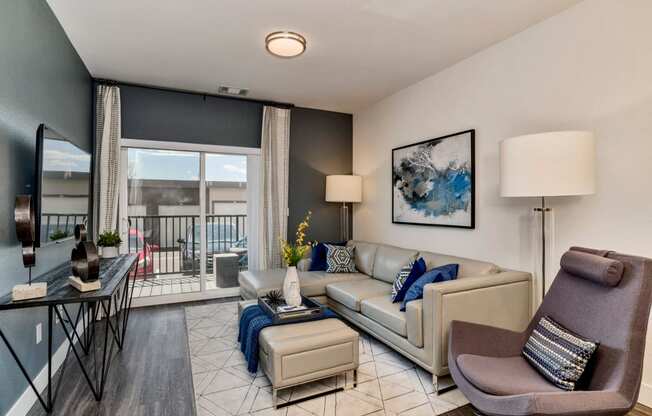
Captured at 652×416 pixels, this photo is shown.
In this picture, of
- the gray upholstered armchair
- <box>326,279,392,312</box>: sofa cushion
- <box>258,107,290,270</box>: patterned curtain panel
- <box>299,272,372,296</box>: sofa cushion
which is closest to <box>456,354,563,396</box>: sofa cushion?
the gray upholstered armchair

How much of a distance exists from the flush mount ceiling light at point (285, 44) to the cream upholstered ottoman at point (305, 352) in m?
2.31

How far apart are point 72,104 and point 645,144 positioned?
453 centimetres

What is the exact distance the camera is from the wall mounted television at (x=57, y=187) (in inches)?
84.1

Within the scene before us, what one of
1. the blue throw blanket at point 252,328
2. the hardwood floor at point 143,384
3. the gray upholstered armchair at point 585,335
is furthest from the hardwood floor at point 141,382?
the gray upholstered armchair at point 585,335

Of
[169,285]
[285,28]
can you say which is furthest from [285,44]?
[169,285]

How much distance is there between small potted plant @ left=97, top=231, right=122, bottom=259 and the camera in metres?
3.50

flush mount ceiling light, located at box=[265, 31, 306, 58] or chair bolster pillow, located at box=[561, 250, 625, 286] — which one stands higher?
flush mount ceiling light, located at box=[265, 31, 306, 58]

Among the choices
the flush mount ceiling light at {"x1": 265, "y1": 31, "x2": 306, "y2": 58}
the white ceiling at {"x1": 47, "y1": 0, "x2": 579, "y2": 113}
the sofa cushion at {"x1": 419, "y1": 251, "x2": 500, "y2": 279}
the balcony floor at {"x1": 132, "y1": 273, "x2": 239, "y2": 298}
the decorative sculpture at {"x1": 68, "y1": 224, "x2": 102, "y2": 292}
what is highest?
the white ceiling at {"x1": 47, "y1": 0, "x2": 579, "y2": 113}

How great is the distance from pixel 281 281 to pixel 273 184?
1.61 m

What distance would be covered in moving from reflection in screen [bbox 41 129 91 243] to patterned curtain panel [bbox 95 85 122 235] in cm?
73

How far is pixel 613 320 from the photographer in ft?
5.53

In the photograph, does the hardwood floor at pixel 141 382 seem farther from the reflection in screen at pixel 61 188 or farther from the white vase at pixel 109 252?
the reflection in screen at pixel 61 188

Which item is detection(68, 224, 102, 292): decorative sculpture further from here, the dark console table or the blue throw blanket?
the blue throw blanket

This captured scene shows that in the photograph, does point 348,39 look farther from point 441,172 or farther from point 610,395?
point 610,395
